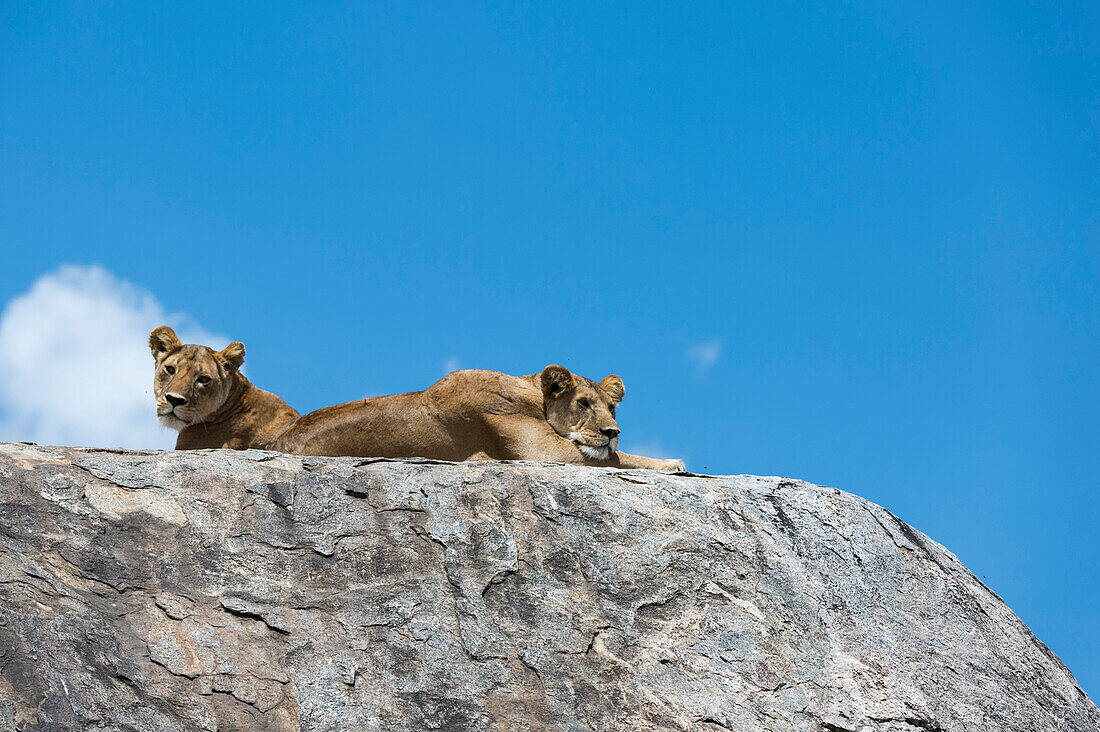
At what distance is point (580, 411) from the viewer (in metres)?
10.6

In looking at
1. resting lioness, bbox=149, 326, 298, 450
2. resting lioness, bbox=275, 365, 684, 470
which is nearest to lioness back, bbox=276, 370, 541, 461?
resting lioness, bbox=275, 365, 684, 470

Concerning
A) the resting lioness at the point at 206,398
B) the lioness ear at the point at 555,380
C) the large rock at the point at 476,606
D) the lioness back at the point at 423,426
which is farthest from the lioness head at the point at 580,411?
the resting lioness at the point at 206,398

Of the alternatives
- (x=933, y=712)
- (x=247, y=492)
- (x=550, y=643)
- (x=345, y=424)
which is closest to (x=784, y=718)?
(x=933, y=712)

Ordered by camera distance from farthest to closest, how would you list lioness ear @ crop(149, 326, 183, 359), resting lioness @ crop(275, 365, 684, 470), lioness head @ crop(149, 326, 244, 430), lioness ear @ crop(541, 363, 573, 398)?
lioness ear @ crop(149, 326, 183, 359)
lioness head @ crop(149, 326, 244, 430)
lioness ear @ crop(541, 363, 573, 398)
resting lioness @ crop(275, 365, 684, 470)

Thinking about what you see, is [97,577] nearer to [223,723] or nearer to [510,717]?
[223,723]

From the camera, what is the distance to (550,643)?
673cm

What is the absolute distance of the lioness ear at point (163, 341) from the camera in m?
11.5

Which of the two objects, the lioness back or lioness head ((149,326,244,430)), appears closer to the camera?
the lioness back

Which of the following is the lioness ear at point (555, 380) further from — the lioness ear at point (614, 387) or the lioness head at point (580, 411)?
the lioness ear at point (614, 387)

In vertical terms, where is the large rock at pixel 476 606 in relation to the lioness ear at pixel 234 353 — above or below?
below

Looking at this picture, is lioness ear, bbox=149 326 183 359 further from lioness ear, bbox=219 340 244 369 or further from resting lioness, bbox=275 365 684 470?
resting lioness, bbox=275 365 684 470

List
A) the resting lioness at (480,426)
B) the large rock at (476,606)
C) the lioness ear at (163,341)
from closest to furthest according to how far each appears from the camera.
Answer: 1. the large rock at (476,606)
2. the resting lioness at (480,426)
3. the lioness ear at (163,341)

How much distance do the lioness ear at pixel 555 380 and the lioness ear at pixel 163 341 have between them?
4110 mm

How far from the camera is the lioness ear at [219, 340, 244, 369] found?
11641mm
